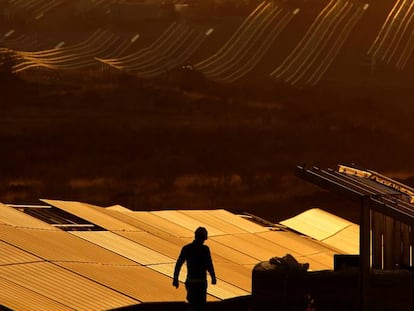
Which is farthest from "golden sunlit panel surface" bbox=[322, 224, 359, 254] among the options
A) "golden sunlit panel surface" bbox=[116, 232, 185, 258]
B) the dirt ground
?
the dirt ground

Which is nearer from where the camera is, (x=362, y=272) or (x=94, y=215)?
(x=362, y=272)

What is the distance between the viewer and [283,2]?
117625 millimetres

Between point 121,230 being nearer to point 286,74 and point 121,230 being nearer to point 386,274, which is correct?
point 386,274

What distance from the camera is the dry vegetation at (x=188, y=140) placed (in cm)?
9244

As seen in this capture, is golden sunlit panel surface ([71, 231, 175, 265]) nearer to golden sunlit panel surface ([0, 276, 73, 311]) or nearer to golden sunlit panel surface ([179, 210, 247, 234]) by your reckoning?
golden sunlit panel surface ([0, 276, 73, 311])

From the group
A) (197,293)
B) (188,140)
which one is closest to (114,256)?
(197,293)

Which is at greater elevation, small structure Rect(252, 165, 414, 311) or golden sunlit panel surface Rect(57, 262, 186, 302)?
small structure Rect(252, 165, 414, 311)

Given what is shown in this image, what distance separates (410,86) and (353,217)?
16844 millimetres

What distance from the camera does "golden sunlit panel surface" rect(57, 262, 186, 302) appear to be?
104ft

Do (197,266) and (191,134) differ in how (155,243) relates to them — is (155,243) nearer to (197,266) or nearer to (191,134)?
(197,266)

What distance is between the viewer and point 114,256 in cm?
3700

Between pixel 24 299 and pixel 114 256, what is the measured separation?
10051 mm

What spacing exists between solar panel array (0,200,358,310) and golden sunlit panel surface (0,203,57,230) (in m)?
0.06

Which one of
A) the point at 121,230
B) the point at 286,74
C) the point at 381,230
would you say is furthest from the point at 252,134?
the point at 381,230
